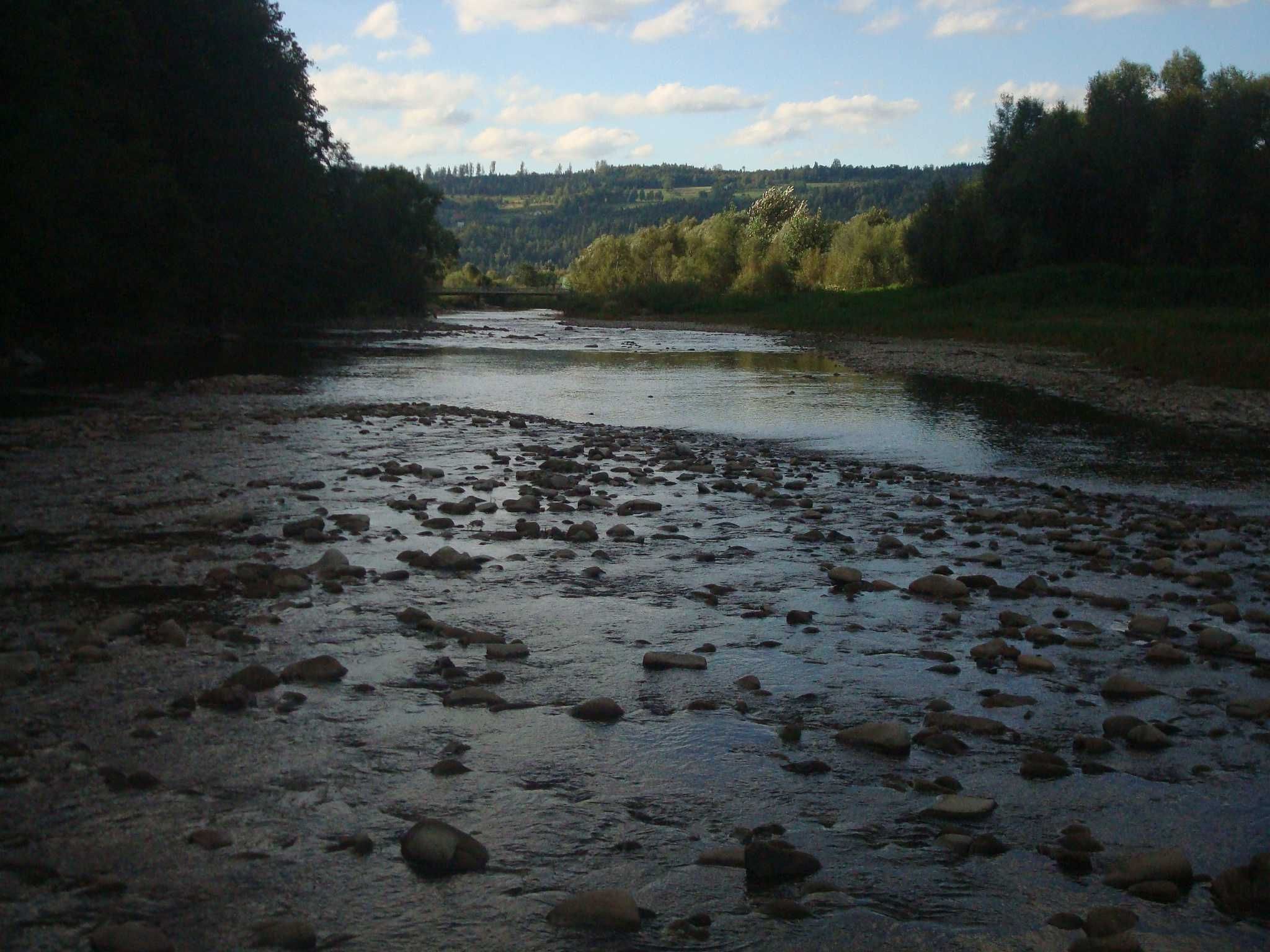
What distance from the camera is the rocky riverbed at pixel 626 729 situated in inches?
167

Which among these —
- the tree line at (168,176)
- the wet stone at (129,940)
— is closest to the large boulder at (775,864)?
the wet stone at (129,940)

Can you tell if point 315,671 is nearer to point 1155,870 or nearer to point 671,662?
point 671,662

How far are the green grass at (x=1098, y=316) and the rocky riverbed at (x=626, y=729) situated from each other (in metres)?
22.2

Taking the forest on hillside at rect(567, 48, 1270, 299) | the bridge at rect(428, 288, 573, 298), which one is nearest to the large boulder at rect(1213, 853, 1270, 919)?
the forest on hillside at rect(567, 48, 1270, 299)

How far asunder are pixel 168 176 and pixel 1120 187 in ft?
167

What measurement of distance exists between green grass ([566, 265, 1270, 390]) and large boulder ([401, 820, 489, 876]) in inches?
1086

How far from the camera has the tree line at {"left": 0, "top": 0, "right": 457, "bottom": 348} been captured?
32.9 metres

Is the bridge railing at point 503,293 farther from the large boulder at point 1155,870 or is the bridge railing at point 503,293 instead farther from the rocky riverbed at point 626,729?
the large boulder at point 1155,870

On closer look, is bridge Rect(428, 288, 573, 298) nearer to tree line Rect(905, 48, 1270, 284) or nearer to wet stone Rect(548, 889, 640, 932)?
tree line Rect(905, 48, 1270, 284)

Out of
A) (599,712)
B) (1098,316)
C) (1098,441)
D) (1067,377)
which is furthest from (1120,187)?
(599,712)

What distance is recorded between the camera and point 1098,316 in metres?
52.8

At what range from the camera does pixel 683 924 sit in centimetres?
415

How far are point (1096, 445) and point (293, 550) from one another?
1466 cm

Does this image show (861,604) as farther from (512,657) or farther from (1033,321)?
(1033,321)
